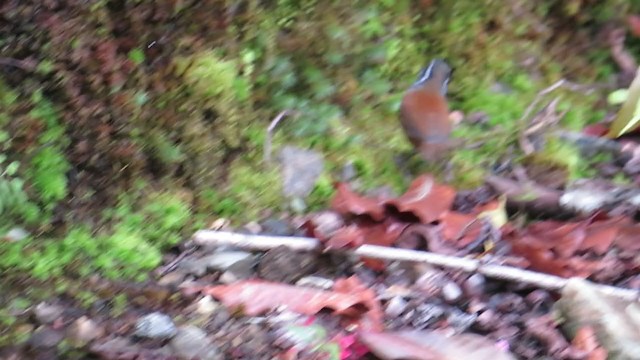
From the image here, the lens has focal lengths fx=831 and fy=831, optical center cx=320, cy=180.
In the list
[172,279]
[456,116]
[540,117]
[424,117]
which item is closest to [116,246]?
[172,279]

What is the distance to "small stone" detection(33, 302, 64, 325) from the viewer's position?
60.6 inches

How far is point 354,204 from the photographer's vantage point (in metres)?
1.86

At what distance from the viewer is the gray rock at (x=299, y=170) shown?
196 centimetres

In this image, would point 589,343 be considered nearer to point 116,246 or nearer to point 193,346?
point 193,346

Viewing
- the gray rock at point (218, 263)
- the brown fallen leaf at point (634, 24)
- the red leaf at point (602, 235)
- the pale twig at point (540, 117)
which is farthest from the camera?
the brown fallen leaf at point (634, 24)

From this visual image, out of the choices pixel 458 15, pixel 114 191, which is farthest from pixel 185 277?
pixel 458 15

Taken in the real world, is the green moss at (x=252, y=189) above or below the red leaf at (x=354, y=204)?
above

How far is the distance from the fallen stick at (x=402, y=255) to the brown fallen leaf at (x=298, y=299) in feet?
0.33

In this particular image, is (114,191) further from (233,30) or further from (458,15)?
(458,15)

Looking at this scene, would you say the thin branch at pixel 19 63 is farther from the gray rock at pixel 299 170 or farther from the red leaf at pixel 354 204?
the red leaf at pixel 354 204

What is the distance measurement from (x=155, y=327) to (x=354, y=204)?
55 centimetres

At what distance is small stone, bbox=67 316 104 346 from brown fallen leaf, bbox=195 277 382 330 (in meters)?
0.20

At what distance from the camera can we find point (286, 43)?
80.9 inches

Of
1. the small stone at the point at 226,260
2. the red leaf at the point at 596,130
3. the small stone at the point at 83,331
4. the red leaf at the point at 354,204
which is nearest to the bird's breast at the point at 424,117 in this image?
the red leaf at the point at 354,204
